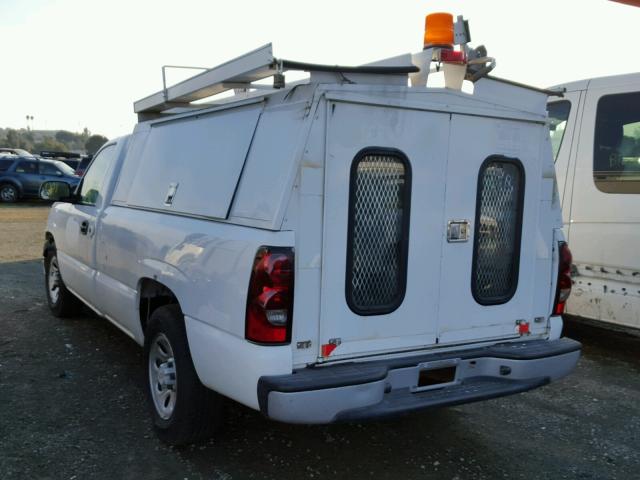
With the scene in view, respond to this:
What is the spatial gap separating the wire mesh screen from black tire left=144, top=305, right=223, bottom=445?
1655mm

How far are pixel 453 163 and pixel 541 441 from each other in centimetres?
189

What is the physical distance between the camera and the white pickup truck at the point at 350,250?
2807 millimetres

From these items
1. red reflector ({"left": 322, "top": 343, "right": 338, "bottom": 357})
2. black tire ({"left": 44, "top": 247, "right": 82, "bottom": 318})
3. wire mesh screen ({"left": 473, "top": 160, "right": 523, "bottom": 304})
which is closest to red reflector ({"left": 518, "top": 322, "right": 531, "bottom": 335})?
wire mesh screen ({"left": 473, "top": 160, "right": 523, "bottom": 304})

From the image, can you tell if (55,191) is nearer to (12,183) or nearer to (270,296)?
(270,296)

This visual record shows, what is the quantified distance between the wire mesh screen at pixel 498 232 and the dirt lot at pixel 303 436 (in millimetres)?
974

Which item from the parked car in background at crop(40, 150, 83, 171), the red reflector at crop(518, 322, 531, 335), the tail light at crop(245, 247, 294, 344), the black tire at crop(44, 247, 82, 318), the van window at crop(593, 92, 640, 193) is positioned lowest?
the black tire at crop(44, 247, 82, 318)

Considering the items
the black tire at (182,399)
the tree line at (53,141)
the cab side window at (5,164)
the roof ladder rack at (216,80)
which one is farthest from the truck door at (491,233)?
the tree line at (53,141)

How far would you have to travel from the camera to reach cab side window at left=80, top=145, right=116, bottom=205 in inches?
203

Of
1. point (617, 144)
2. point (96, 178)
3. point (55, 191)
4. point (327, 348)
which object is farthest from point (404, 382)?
point (55, 191)

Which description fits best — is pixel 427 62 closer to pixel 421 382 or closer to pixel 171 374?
pixel 421 382

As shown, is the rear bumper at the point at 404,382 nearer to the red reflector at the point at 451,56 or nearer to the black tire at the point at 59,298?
the red reflector at the point at 451,56

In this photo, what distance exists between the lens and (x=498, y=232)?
3.53 metres

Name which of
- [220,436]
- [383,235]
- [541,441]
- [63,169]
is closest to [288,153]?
[383,235]

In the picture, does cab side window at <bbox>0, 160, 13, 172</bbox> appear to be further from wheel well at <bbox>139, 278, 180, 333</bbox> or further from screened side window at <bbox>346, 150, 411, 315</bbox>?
screened side window at <bbox>346, 150, 411, 315</bbox>
